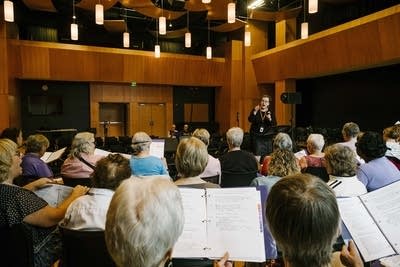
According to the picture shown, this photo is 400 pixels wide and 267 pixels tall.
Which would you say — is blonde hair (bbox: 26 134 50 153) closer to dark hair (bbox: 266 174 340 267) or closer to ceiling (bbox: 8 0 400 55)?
dark hair (bbox: 266 174 340 267)

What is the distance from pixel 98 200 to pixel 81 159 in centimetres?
156

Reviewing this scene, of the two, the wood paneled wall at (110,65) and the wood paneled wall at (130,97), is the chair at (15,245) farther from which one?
the wood paneled wall at (130,97)

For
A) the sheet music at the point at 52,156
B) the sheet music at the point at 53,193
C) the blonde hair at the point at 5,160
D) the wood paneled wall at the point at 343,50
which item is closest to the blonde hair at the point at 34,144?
the sheet music at the point at 52,156

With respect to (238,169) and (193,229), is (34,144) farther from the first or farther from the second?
(193,229)

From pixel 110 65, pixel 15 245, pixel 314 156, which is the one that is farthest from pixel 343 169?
pixel 110 65

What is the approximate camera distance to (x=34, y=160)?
338 centimetres

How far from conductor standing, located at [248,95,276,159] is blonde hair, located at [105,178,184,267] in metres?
4.70

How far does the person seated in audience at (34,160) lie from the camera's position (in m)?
3.31

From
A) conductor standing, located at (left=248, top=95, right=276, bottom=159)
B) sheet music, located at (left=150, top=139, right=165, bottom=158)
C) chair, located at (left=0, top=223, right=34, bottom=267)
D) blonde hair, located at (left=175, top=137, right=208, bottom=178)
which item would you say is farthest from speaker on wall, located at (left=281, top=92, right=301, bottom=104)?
chair, located at (left=0, top=223, right=34, bottom=267)

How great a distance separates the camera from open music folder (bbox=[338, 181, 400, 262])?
1397 millimetres

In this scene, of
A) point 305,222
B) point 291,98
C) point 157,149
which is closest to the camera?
point 305,222

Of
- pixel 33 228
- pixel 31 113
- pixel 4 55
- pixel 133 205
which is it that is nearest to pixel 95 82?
pixel 31 113

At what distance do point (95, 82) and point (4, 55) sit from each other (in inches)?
110

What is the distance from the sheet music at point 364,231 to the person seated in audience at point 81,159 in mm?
2403
